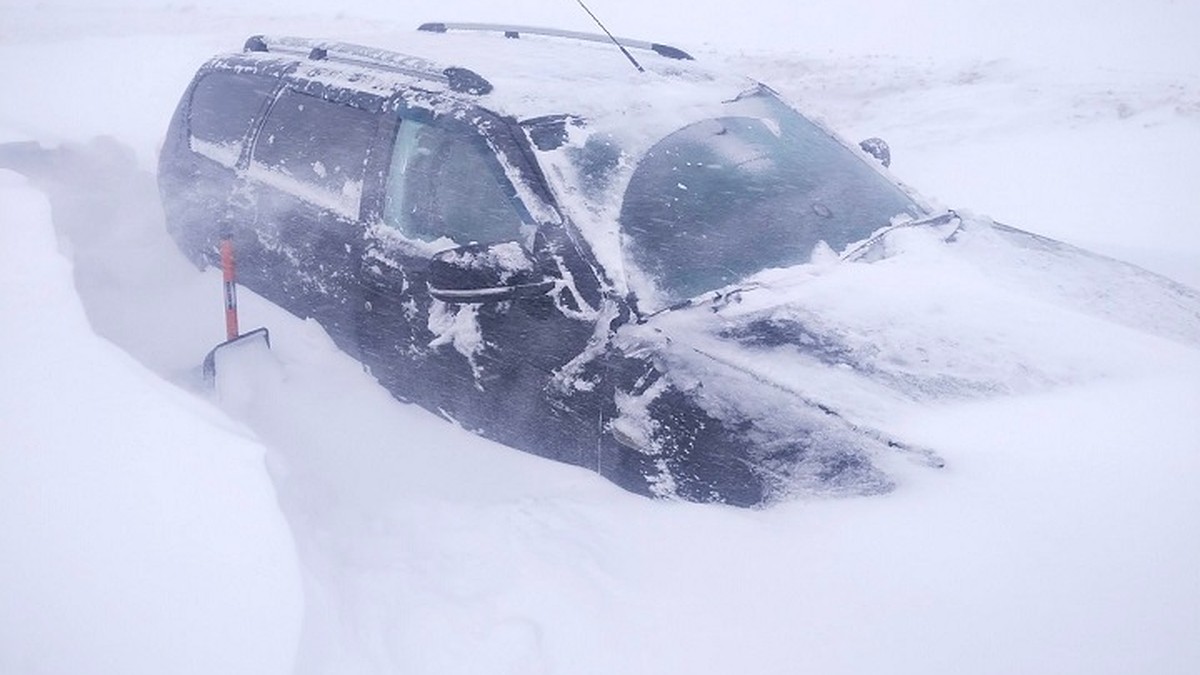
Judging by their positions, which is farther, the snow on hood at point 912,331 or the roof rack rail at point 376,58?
the roof rack rail at point 376,58

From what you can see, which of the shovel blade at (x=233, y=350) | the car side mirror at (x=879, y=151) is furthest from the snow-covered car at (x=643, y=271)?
the car side mirror at (x=879, y=151)

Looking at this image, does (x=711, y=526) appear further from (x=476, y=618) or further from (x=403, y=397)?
(x=403, y=397)

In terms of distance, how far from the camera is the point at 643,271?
9.66 feet

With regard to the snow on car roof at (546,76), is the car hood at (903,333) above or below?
below

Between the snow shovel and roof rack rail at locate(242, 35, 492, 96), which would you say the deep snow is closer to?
the snow shovel

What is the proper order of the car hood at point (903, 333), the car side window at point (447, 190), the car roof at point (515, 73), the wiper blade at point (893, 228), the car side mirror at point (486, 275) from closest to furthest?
the car hood at point (903, 333), the car side mirror at point (486, 275), the car side window at point (447, 190), the wiper blade at point (893, 228), the car roof at point (515, 73)

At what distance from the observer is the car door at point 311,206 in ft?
11.9

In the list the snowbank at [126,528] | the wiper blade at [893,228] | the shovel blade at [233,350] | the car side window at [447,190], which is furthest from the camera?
the shovel blade at [233,350]

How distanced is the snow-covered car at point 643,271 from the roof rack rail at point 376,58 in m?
0.02

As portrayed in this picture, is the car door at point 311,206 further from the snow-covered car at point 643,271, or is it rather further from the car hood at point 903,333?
the car hood at point 903,333

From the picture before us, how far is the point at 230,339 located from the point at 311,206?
0.70 metres

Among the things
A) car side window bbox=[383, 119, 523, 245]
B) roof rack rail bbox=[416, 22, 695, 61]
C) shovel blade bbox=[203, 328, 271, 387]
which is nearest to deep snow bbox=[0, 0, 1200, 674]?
shovel blade bbox=[203, 328, 271, 387]

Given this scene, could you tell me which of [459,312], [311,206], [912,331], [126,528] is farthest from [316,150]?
[912,331]

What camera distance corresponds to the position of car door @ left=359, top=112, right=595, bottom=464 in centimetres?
301
